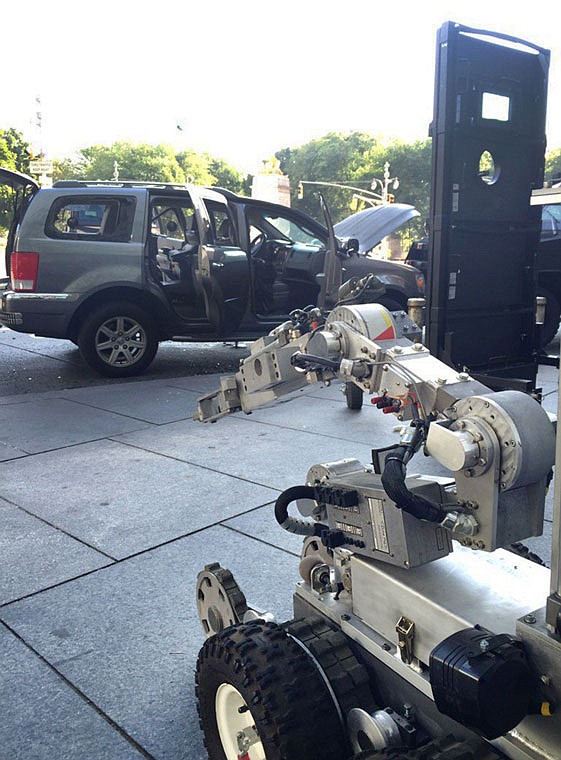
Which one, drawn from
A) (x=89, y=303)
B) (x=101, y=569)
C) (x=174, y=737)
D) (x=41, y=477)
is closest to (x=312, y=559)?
(x=174, y=737)

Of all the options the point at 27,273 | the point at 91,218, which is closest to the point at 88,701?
the point at 27,273

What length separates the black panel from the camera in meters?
5.72

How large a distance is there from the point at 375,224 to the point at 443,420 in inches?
340

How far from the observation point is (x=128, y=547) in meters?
4.11

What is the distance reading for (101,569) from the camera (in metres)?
3.85

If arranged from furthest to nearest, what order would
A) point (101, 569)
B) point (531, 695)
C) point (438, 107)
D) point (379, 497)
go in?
point (438, 107)
point (101, 569)
point (379, 497)
point (531, 695)

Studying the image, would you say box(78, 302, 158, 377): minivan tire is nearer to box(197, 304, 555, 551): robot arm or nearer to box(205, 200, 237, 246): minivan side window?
box(205, 200, 237, 246): minivan side window

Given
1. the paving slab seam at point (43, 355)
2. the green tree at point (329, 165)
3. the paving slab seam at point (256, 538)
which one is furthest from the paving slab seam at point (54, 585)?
the green tree at point (329, 165)

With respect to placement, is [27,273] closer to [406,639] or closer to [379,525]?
[379,525]

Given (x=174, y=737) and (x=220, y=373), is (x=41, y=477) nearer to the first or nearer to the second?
(x=174, y=737)

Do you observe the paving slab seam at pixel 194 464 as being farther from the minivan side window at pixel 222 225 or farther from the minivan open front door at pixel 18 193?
the minivan side window at pixel 222 225

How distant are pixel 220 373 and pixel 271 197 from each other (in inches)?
1876

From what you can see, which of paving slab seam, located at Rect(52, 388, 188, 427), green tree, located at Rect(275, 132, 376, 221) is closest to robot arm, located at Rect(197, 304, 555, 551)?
paving slab seam, located at Rect(52, 388, 188, 427)

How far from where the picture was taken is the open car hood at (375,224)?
10.2m
